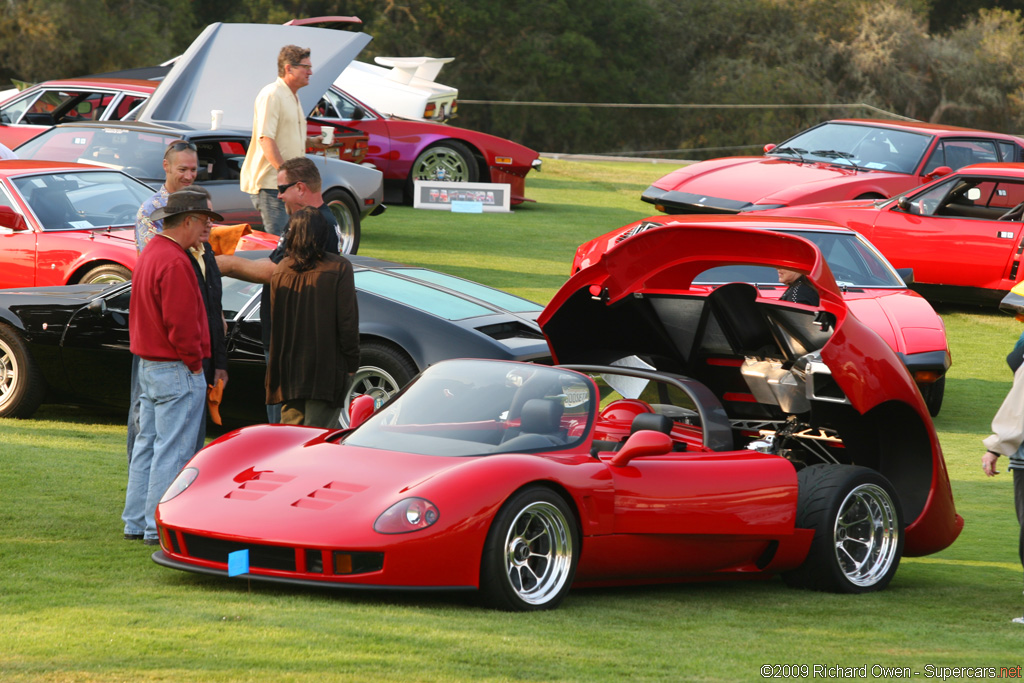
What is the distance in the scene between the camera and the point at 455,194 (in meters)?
20.0

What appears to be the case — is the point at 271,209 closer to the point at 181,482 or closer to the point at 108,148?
the point at 108,148

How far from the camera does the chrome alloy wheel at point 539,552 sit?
5.79 meters

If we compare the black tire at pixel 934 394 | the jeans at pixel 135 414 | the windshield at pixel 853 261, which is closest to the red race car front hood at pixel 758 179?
the windshield at pixel 853 261

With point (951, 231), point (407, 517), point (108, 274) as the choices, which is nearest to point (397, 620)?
point (407, 517)

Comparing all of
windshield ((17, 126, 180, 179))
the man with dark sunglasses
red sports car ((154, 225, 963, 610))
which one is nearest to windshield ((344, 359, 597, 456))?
red sports car ((154, 225, 963, 610))

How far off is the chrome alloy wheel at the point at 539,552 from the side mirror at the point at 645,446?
45 centimetres

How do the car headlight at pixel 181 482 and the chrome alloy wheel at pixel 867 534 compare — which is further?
the chrome alloy wheel at pixel 867 534

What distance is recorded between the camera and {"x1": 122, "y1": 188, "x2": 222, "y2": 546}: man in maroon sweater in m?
6.62

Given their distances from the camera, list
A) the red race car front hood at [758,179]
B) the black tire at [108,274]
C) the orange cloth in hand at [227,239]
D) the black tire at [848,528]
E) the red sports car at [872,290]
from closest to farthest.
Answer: the black tire at [848,528] < the orange cloth in hand at [227,239] < the red sports car at [872,290] < the black tire at [108,274] < the red race car front hood at [758,179]

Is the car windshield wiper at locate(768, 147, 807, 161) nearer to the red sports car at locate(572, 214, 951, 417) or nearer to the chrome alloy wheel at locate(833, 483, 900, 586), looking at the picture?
the red sports car at locate(572, 214, 951, 417)

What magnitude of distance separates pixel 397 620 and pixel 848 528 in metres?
2.73

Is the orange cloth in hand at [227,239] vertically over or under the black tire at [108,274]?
over

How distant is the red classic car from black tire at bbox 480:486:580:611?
41.3 ft

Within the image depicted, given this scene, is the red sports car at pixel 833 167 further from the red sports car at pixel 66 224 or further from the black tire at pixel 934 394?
the red sports car at pixel 66 224
